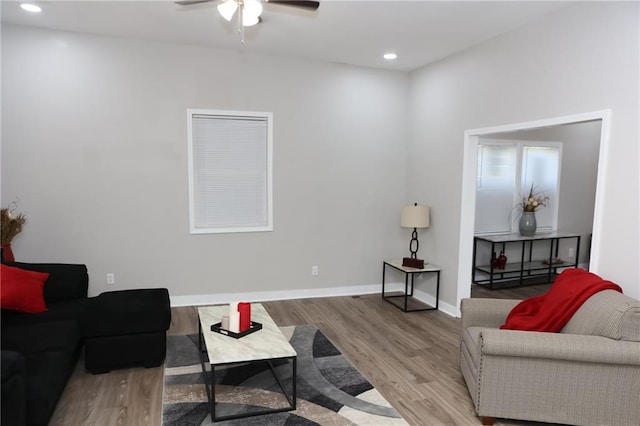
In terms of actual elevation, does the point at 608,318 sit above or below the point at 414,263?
above

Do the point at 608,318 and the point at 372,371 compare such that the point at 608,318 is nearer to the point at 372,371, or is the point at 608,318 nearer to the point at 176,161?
the point at 372,371

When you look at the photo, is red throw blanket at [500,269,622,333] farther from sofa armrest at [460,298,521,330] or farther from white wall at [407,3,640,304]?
white wall at [407,3,640,304]

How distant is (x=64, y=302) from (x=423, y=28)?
4.01 m

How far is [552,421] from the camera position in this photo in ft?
8.19

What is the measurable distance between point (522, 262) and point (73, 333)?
17.6 ft

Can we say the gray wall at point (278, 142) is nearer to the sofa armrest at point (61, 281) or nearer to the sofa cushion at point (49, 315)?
the sofa armrest at point (61, 281)

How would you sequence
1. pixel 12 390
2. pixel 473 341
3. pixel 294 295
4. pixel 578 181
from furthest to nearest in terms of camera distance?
pixel 578 181, pixel 294 295, pixel 473 341, pixel 12 390

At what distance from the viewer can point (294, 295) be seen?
5.20 meters

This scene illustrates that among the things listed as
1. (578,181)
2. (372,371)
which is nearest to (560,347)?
(372,371)

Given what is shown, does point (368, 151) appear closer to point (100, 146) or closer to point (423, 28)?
point (423, 28)

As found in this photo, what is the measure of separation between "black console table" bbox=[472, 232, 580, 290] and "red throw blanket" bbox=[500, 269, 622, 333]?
269 centimetres

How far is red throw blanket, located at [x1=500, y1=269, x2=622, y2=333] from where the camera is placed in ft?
8.67

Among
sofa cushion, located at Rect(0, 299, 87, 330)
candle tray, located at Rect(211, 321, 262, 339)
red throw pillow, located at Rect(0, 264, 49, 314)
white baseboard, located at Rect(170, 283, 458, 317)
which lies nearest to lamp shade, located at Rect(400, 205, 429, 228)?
white baseboard, located at Rect(170, 283, 458, 317)

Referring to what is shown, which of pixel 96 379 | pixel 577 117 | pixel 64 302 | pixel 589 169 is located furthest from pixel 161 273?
pixel 589 169
